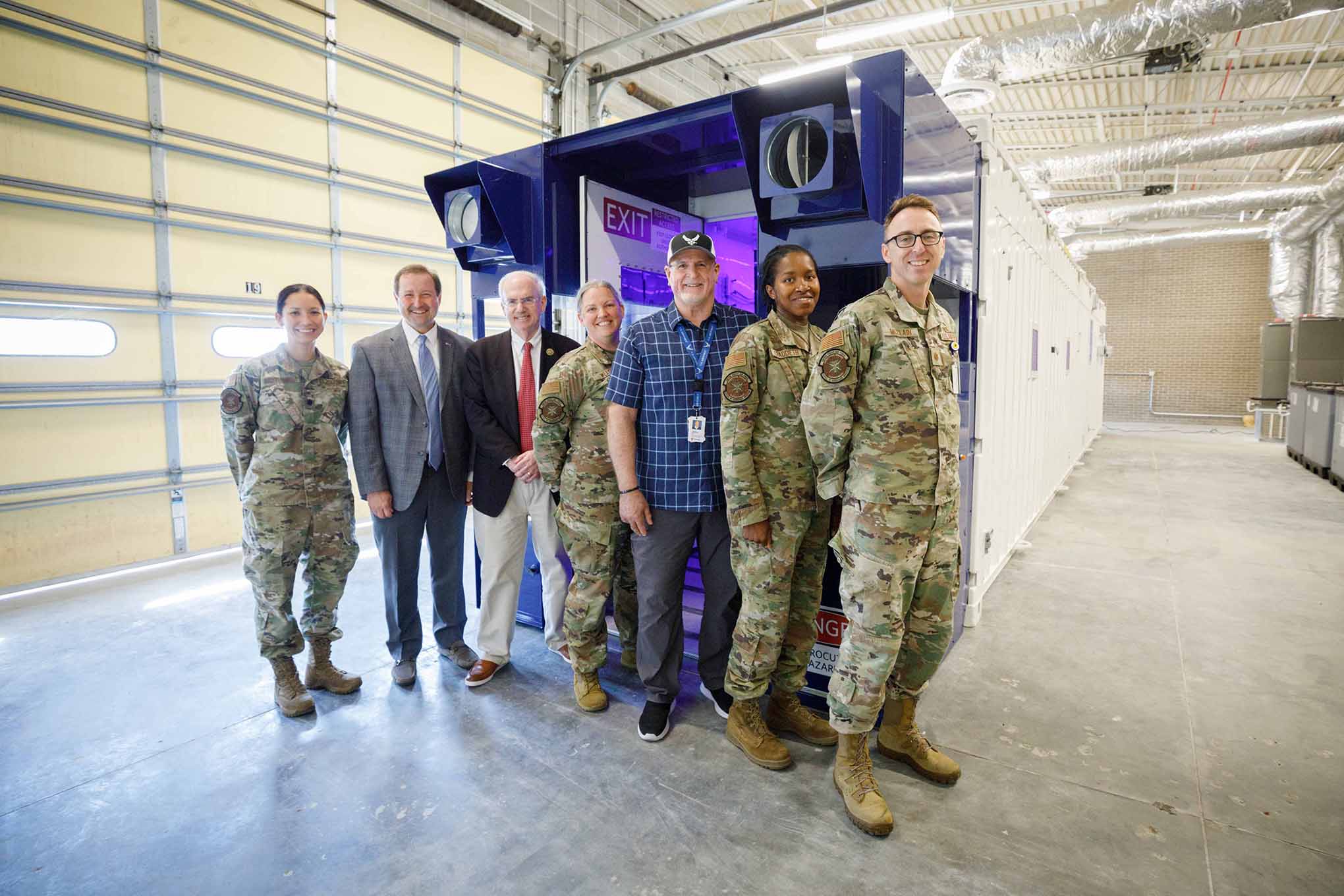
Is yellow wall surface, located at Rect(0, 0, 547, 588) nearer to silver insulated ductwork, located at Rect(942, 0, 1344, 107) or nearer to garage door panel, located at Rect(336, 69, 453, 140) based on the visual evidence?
garage door panel, located at Rect(336, 69, 453, 140)

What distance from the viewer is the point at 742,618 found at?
2602 millimetres

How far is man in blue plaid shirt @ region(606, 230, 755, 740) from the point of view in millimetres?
2654

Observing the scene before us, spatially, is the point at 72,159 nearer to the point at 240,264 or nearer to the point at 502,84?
the point at 240,264

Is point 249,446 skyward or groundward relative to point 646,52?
Answer: groundward

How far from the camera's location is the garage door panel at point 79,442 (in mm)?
4902

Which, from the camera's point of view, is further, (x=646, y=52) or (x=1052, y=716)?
(x=646, y=52)

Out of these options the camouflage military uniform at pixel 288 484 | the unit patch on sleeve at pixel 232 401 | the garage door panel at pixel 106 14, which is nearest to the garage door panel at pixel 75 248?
the garage door panel at pixel 106 14

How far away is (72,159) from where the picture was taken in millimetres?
5004

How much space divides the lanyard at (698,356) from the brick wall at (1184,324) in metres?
18.2

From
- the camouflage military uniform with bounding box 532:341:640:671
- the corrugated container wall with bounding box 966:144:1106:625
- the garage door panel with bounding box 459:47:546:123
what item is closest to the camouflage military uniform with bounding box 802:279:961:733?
the camouflage military uniform with bounding box 532:341:640:671

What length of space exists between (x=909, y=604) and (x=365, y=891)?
188 cm

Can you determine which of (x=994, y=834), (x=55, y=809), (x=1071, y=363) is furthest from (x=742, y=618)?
(x=1071, y=363)

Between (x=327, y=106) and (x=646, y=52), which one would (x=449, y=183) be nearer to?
(x=327, y=106)

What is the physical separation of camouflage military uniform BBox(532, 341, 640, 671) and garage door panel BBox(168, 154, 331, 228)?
182 inches
